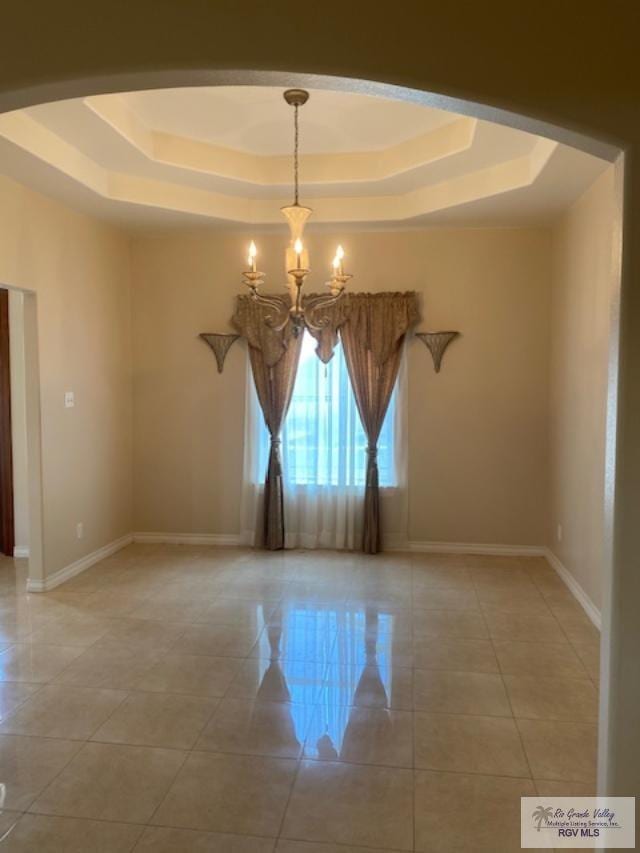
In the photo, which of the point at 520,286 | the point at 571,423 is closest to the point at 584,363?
the point at 571,423

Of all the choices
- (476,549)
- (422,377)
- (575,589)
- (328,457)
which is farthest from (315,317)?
(575,589)

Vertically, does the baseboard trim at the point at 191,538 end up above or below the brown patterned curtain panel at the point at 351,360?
below

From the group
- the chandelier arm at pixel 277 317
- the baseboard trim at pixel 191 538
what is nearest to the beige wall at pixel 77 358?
the baseboard trim at pixel 191 538

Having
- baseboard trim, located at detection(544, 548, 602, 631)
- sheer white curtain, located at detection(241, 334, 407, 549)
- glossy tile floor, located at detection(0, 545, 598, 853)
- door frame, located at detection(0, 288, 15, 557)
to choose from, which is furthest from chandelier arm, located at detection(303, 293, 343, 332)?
baseboard trim, located at detection(544, 548, 602, 631)

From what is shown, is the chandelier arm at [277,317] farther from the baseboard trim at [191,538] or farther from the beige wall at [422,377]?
the baseboard trim at [191,538]

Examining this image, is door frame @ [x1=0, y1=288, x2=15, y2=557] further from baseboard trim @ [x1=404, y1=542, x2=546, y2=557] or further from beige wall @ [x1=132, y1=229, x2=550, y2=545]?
baseboard trim @ [x1=404, y1=542, x2=546, y2=557]

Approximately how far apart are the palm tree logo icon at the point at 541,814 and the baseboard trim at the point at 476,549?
10.4 ft

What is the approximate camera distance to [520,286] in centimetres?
514

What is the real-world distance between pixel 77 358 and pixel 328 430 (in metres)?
2.12

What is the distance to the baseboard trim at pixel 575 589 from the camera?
381 centimetres

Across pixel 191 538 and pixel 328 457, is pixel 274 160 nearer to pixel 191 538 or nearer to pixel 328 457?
pixel 328 457

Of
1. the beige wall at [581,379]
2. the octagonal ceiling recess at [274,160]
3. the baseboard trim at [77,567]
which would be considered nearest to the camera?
the octagonal ceiling recess at [274,160]

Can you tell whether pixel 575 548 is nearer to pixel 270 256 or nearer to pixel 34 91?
pixel 270 256

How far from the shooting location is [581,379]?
165 inches
